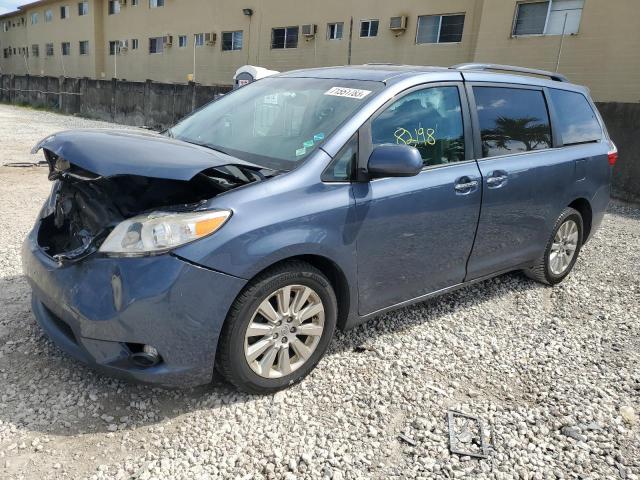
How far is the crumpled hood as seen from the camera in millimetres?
2307

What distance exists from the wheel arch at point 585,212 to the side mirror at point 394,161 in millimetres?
2453

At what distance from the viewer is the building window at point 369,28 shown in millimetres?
17625

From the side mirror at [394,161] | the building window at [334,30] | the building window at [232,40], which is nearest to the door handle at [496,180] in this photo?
the side mirror at [394,161]

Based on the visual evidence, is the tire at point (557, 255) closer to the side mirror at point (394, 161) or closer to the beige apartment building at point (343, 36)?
the side mirror at point (394, 161)

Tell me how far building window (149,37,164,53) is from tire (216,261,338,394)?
28438 millimetres

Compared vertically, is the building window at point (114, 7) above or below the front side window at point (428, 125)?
above

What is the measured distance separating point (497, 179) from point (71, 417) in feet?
9.78

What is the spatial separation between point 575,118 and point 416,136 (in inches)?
84.7

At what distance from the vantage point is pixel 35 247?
109 inches

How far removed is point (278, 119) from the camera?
3.22m

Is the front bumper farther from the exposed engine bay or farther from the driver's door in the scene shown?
the driver's door

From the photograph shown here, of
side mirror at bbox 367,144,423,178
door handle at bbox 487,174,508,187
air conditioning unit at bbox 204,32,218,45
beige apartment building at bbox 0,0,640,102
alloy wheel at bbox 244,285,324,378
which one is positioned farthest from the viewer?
air conditioning unit at bbox 204,32,218,45

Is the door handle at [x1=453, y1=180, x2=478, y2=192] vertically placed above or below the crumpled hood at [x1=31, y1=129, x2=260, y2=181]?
below

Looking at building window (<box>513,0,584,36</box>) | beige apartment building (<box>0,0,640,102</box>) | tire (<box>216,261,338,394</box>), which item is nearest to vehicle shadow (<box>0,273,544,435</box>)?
tire (<box>216,261,338,394</box>)
